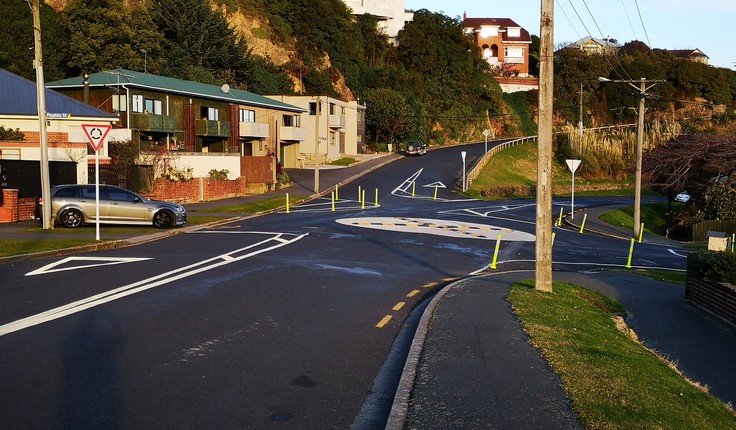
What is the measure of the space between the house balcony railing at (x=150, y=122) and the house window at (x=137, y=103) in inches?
21.0

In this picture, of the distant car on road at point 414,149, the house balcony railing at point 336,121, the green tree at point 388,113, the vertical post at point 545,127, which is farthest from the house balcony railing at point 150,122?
the vertical post at point 545,127

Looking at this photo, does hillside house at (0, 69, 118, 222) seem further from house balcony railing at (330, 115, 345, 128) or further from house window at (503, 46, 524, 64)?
house window at (503, 46, 524, 64)

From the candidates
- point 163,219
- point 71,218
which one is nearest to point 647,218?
point 163,219

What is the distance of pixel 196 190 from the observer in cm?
4175

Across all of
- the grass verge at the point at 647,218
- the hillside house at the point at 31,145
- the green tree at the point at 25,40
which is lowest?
the grass verge at the point at 647,218

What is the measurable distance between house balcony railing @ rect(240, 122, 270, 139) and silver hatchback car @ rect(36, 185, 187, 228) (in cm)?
3664

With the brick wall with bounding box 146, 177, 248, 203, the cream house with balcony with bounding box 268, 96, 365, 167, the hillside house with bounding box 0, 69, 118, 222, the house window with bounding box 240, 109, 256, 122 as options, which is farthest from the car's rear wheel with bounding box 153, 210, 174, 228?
the cream house with balcony with bounding box 268, 96, 365, 167

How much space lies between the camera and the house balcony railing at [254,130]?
206 ft

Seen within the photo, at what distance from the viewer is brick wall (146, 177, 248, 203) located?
3903 centimetres

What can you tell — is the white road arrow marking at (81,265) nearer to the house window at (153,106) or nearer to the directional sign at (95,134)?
the directional sign at (95,134)

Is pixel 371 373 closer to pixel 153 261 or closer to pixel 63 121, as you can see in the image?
pixel 153 261

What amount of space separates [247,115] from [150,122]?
1277 centimetres

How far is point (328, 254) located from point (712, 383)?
11.5 meters

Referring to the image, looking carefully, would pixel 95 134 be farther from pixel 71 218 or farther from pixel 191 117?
pixel 191 117
